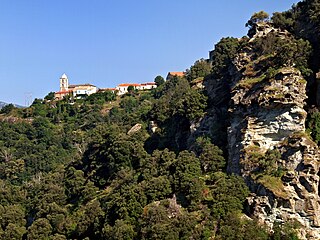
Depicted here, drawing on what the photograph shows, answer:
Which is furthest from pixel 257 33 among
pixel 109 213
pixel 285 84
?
pixel 109 213

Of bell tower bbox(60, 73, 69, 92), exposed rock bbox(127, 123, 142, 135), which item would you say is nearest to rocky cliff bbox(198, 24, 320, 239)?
exposed rock bbox(127, 123, 142, 135)

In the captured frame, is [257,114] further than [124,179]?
No

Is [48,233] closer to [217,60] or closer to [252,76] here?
[252,76]

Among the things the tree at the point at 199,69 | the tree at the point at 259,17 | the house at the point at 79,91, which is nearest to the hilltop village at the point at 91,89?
the house at the point at 79,91

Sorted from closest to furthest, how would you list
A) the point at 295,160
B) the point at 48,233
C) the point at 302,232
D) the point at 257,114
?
1. the point at 302,232
2. the point at 295,160
3. the point at 257,114
4. the point at 48,233

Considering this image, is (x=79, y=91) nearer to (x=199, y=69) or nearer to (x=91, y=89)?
(x=91, y=89)

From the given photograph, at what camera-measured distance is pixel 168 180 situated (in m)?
47.8

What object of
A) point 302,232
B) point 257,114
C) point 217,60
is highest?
point 217,60

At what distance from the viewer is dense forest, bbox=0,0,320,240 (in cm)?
4250

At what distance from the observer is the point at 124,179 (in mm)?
54688

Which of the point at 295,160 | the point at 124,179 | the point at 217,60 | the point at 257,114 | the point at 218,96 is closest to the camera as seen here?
the point at 295,160

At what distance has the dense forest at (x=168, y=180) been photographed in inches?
1673

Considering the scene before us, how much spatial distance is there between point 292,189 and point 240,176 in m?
5.56

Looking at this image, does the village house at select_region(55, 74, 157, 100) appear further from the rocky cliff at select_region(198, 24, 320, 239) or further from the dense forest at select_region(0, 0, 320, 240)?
the rocky cliff at select_region(198, 24, 320, 239)
